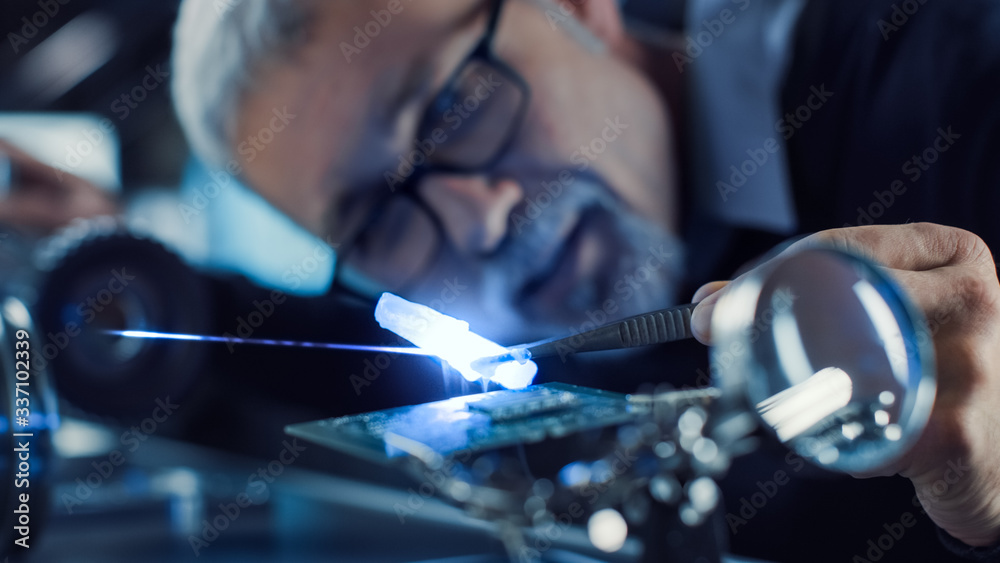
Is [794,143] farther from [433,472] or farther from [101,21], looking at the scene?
[101,21]

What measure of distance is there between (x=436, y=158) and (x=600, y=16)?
1.12 ft

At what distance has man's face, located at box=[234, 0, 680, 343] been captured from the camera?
96cm

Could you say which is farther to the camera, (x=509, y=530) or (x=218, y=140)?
(x=218, y=140)

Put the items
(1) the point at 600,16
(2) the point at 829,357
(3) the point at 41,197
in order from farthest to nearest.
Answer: (1) the point at 600,16 < (3) the point at 41,197 < (2) the point at 829,357

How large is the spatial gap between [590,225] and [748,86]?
32 centimetres

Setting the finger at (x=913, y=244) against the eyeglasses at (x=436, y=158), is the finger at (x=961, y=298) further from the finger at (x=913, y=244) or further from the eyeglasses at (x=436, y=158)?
the eyeglasses at (x=436, y=158)

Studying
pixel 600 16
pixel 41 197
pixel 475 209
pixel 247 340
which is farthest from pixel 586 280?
pixel 41 197

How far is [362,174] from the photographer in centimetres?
97

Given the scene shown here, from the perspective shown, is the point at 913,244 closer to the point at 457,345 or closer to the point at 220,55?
the point at 457,345

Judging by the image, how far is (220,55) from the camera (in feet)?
3.09

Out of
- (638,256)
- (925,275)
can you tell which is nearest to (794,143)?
(638,256)

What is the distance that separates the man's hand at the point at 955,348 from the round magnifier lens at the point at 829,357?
0.21m

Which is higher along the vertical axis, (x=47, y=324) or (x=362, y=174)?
(x=362, y=174)

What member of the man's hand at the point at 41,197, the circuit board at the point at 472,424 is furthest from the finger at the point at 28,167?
the circuit board at the point at 472,424
